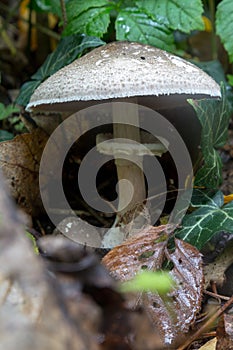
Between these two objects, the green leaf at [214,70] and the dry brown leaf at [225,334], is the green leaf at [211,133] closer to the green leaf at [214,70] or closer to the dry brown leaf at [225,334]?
the green leaf at [214,70]

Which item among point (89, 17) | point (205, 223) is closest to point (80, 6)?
Answer: point (89, 17)

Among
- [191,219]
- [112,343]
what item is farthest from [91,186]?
[112,343]

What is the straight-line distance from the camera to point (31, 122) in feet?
6.93

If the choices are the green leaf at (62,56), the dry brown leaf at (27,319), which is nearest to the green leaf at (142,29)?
the green leaf at (62,56)

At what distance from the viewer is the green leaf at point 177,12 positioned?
74.7 inches

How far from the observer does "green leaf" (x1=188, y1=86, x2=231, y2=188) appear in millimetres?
1652

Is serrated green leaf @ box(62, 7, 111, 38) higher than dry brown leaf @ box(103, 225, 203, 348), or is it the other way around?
serrated green leaf @ box(62, 7, 111, 38)

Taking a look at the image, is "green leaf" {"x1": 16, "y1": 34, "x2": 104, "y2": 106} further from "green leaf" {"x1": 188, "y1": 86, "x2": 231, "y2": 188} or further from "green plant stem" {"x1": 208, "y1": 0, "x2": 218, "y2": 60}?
"green plant stem" {"x1": 208, "y1": 0, "x2": 218, "y2": 60}

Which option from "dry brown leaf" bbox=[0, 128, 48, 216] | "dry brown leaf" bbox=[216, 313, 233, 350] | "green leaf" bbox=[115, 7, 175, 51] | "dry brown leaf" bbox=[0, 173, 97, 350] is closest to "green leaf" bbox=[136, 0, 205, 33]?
"green leaf" bbox=[115, 7, 175, 51]

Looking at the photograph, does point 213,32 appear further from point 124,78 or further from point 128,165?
point 124,78

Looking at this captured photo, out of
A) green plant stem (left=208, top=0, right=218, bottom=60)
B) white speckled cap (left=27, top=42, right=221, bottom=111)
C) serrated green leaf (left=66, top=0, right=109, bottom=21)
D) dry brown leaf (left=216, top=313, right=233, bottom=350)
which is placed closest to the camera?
dry brown leaf (left=216, top=313, right=233, bottom=350)

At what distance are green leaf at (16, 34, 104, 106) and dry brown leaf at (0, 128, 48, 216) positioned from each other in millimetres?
171

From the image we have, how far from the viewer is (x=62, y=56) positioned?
6.62 feet

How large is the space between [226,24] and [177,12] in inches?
8.2
